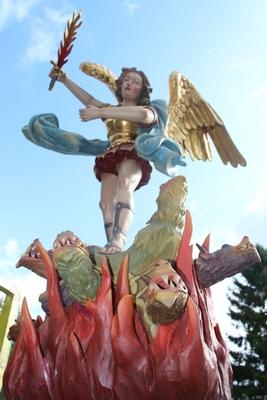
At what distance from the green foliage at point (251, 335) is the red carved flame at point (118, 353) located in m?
10.4

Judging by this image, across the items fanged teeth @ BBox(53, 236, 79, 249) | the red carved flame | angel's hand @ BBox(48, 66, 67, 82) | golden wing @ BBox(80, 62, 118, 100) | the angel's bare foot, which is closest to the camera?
the red carved flame

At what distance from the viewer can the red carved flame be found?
2.90 meters

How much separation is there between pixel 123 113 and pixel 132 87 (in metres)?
0.44

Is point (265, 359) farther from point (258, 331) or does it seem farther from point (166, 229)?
point (166, 229)

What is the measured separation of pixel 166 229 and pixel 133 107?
3.93ft

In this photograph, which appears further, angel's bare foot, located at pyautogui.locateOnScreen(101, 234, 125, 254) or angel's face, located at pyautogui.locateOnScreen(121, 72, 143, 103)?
angel's face, located at pyautogui.locateOnScreen(121, 72, 143, 103)

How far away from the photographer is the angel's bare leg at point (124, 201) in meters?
3.91

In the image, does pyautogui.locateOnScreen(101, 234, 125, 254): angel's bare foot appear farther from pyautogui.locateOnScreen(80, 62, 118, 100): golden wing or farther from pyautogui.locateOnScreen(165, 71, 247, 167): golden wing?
pyautogui.locateOnScreen(80, 62, 118, 100): golden wing

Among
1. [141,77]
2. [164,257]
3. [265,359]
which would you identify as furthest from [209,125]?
[265,359]

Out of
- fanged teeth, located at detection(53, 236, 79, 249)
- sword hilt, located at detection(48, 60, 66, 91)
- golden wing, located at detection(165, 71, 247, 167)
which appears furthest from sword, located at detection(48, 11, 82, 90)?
fanged teeth, located at detection(53, 236, 79, 249)

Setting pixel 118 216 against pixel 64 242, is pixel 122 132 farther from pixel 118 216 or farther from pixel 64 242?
pixel 64 242

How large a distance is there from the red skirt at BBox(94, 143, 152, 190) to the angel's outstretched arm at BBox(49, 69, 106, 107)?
2.17ft

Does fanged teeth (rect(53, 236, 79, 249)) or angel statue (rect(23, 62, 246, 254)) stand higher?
angel statue (rect(23, 62, 246, 254))

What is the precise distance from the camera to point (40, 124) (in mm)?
4660
